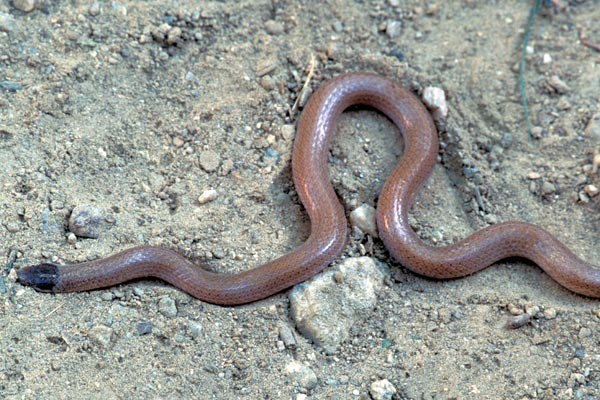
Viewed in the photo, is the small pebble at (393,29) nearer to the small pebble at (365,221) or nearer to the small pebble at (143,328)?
the small pebble at (365,221)

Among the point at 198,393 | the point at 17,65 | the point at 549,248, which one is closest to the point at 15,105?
the point at 17,65

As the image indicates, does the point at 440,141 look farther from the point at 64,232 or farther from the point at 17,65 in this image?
the point at 17,65

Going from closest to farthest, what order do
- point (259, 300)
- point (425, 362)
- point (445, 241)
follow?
point (425, 362)
point (259, 300)
point (445, 241)

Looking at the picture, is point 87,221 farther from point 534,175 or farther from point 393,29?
point 534,175

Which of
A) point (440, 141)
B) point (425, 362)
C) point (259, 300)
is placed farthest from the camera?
point (440, 141)

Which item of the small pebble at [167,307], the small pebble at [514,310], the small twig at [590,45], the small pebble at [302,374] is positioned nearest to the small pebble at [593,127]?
the small twig at [590,45]

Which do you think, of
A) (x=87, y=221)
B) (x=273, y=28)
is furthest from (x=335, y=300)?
(x=273, y=28)

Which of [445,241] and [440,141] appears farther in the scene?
[440,141]
